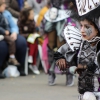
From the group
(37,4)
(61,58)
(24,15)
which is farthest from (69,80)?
(61,58)

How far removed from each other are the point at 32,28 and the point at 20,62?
82 cm

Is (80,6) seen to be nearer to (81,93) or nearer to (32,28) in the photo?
(81,93)

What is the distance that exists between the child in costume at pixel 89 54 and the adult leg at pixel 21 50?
17.8ft

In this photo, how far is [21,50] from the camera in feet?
35.9

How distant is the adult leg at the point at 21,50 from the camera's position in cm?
1084

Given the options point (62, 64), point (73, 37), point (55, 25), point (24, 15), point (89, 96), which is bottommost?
point (89, 96)

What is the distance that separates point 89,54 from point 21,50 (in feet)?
18.6

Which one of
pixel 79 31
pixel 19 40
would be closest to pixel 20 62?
pixel 19 40

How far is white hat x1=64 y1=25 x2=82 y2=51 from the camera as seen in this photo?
5.50 m

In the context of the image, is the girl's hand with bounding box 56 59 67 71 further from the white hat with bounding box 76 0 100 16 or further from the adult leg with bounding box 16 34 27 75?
the adult leg with bounding box 16 34 27 75

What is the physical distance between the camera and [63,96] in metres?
8.45

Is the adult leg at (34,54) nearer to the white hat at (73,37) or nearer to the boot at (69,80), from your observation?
the boot at (69,80)

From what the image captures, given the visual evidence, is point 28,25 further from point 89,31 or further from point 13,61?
point 89,31

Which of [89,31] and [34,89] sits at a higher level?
[89,31]
